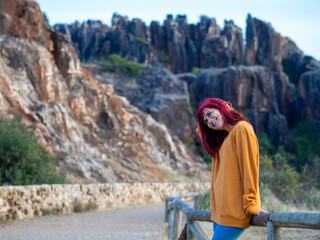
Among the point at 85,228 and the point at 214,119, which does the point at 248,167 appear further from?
the point at 85,228

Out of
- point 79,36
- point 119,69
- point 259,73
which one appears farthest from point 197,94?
point 79,36

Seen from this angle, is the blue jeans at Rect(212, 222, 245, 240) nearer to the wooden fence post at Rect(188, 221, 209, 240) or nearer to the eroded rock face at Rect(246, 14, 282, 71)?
the wooden fence post at Rect(188, 221, 209, 240)

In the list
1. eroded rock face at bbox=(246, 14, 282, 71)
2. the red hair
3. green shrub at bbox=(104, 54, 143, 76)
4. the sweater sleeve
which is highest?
eroded rock face at bbox=(246, 14, 282, 71)

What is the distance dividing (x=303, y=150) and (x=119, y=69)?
91.0ft

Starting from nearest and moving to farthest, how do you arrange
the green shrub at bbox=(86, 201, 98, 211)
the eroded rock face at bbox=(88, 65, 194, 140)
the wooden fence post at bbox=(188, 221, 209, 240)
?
the wooden fence post at bbox=(188, 221, 209, 240), the green shrub at bbox=(86, 201, 98, 211), the eroded rock face at bbox=(88, 65, 194, 140)

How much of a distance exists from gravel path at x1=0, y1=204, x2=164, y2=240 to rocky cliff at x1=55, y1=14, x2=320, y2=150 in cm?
3452

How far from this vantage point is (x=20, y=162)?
16109 millimetres

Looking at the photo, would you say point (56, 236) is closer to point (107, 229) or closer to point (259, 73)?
point (107, 229)

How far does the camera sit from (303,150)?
57125 mm

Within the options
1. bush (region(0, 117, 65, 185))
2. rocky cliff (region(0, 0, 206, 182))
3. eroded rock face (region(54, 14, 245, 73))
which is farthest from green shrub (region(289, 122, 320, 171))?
bush (region(0, 117, 65, 185))

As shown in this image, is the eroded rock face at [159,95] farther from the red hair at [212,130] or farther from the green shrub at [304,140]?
the red hair at [212,130]

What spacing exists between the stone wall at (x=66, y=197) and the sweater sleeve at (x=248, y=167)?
8860 millimetres

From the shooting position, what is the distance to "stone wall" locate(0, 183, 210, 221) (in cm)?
1119

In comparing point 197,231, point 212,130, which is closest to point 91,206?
point 197,231
